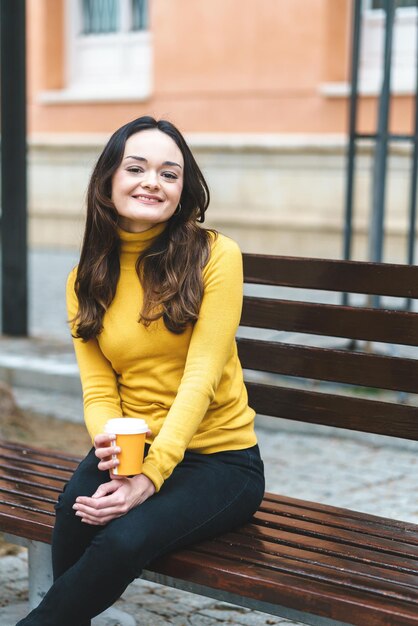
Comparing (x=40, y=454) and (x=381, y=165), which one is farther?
(x=381, y=165)

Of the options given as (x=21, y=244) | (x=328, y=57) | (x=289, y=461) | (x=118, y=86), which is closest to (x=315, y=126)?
(x=328, y=57)

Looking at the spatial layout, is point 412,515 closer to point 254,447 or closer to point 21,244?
point 254,447

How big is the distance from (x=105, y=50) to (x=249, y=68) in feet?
9.74

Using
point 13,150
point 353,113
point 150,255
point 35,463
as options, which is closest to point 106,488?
point 150,255

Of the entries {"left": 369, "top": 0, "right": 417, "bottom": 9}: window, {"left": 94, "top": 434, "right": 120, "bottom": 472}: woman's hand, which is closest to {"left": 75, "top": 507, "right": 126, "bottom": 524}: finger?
{"left": 94, "top": 434, "right": 120, "bottom": 472}: woman's hand

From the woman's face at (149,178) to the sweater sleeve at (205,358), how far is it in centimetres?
18

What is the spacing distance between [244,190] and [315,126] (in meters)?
1.11

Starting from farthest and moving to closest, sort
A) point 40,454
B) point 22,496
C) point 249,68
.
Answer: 1. point 249,68
2. point 40,454
3. point 22,496

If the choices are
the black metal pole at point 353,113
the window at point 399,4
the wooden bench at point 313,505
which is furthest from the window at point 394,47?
the wooden bench at point 313,505

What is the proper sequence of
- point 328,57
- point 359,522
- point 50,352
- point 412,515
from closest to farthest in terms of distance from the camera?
point 359,522, point 412,515, point 50,352, point 328,57

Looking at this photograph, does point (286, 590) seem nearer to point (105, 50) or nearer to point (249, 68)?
point (249, 68)

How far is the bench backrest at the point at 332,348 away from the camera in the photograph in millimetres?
3230

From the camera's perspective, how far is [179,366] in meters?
3.01

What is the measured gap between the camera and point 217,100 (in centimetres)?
1341
